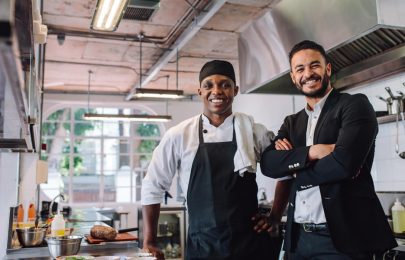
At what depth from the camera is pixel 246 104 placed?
8695 millimetres

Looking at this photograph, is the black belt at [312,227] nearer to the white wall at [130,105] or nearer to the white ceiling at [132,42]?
the white ceiling at [132,42]

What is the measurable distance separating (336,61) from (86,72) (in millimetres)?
5565

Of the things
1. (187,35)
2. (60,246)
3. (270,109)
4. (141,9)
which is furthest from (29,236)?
(270,109)

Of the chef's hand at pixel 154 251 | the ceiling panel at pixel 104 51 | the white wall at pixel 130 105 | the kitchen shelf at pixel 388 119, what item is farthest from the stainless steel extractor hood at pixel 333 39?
the white wall at pixel 130 105

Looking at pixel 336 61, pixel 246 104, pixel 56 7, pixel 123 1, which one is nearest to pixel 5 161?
pixel 56 7

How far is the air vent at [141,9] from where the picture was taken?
13.2 feet

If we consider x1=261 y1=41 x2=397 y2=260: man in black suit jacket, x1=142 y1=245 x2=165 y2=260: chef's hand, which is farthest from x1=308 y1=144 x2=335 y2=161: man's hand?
x1=142 y1=245 x2=165 y2=260: chef's hand

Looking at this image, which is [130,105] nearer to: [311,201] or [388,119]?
[388,119]

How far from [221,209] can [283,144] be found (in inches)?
16.7

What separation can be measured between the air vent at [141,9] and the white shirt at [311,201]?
2.56m

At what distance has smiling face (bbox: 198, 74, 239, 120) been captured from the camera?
6.75 ft

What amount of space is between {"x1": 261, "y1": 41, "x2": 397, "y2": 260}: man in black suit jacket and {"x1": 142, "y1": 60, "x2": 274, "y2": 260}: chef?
0.12 m

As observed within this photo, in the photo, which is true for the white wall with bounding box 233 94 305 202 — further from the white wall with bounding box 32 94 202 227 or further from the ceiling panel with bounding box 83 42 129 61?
the ceiling panel with bounding box 83 42 129 61

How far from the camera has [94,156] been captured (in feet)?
32.3
